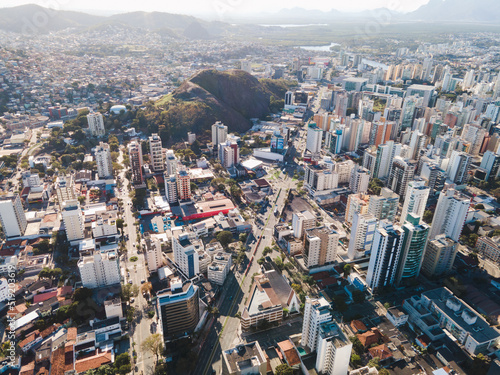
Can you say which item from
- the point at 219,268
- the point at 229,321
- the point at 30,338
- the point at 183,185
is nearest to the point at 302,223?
the point at 219,268

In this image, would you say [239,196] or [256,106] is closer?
[239,196]

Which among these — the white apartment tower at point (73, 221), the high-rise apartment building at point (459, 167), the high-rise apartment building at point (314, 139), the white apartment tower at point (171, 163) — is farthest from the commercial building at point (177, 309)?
the high-rise apartment building at point (459, 167)

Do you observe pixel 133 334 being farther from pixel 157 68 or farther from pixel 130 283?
pixel 157 68

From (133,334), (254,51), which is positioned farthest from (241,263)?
(254,51)

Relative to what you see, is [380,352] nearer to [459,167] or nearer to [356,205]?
[356,205]

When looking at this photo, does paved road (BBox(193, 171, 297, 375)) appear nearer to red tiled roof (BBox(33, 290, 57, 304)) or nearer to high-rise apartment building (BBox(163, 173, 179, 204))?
high-rise apartment building (BBox(163, 173, 179, 204))

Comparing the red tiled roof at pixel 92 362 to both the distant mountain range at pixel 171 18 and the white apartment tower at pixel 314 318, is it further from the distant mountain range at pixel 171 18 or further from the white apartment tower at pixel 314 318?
the distant mountain range at pixel 171 18
